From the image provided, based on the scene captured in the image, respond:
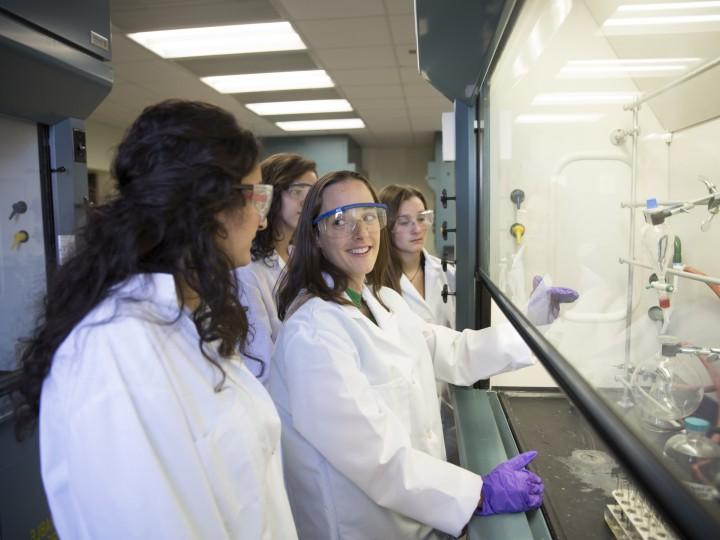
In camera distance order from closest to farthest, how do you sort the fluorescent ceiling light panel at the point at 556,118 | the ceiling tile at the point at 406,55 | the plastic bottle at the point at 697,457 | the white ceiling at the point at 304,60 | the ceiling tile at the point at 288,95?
the plastic bottle at the point at 697,457, the fluorescent ceiling light panel at the point at 556,118, the white ceiling at the point at 304,60, the ceiling tile at the point at 406,55, the ceiling tile at the point at 288,95

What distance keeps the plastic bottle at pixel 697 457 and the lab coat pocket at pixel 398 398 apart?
0.76 metres

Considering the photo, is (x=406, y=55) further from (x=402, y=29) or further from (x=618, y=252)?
(x=618, y=252)

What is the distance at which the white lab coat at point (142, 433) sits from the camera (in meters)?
0.66

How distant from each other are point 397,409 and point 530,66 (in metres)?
0.95

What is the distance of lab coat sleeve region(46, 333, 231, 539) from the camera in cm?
65

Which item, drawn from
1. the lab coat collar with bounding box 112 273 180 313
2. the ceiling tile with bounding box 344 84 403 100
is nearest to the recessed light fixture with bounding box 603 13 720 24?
the lab coat collar with bounding box 112 273 180 313

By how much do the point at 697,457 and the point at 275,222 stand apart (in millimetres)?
1827

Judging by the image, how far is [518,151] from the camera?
154cm

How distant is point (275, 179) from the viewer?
6.62ft

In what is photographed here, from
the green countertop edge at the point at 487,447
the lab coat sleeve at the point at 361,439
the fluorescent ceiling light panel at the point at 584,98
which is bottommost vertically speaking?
the green countertop edge at the point at 487,447

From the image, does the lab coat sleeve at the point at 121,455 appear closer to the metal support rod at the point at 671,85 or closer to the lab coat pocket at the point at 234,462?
the lab coat pocket at the point at 234,462

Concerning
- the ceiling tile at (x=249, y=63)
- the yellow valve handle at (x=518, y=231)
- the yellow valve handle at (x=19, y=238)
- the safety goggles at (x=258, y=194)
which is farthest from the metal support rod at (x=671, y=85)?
the ceiling tile at (x=249, y=63)

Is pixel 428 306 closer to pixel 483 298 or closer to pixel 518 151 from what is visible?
pixel 483 298

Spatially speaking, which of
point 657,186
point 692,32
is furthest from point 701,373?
point 692,32
